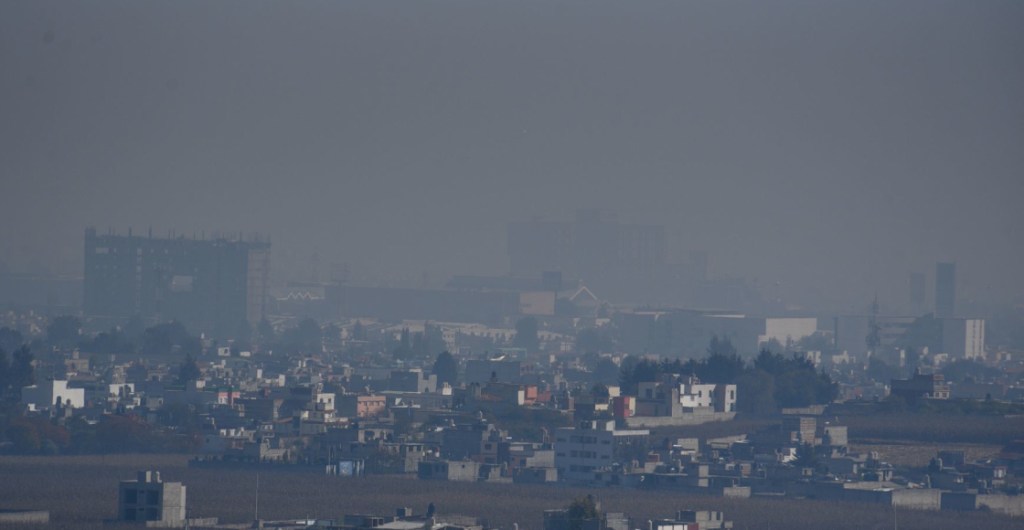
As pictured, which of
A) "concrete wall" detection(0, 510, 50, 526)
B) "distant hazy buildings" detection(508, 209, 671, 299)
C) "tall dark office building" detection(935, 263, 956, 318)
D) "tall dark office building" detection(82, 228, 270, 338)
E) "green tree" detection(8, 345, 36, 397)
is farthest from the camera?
"distant hazy buildings" detection(508, 209, 671, 299)

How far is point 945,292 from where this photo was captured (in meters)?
99.8

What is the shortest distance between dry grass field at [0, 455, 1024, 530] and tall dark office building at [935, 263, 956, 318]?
62.9 metres

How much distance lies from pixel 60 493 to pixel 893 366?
40.6 metres

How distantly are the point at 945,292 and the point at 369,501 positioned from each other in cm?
6765

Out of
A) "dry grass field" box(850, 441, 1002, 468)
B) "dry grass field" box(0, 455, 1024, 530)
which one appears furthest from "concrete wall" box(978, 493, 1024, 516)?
"dry grass field" box(850, 441, 1002, 468)

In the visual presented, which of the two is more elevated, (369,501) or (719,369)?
(719,369)

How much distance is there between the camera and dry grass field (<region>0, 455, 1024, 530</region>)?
32.5 meters

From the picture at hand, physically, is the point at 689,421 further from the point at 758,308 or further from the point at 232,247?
the point at 758,308

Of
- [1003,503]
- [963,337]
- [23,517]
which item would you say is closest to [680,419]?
[1003,503]

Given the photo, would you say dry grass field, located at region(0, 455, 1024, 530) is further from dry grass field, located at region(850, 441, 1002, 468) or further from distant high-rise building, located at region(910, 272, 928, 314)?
distant high-rise building, located at region(910, 272, 928, 314)

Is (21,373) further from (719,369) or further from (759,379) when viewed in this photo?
(759,379)

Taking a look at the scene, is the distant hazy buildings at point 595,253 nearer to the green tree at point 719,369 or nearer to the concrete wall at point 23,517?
the green tree at point 719,369

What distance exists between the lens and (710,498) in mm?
36125

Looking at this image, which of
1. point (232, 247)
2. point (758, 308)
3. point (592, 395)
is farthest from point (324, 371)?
point (758, 308)
